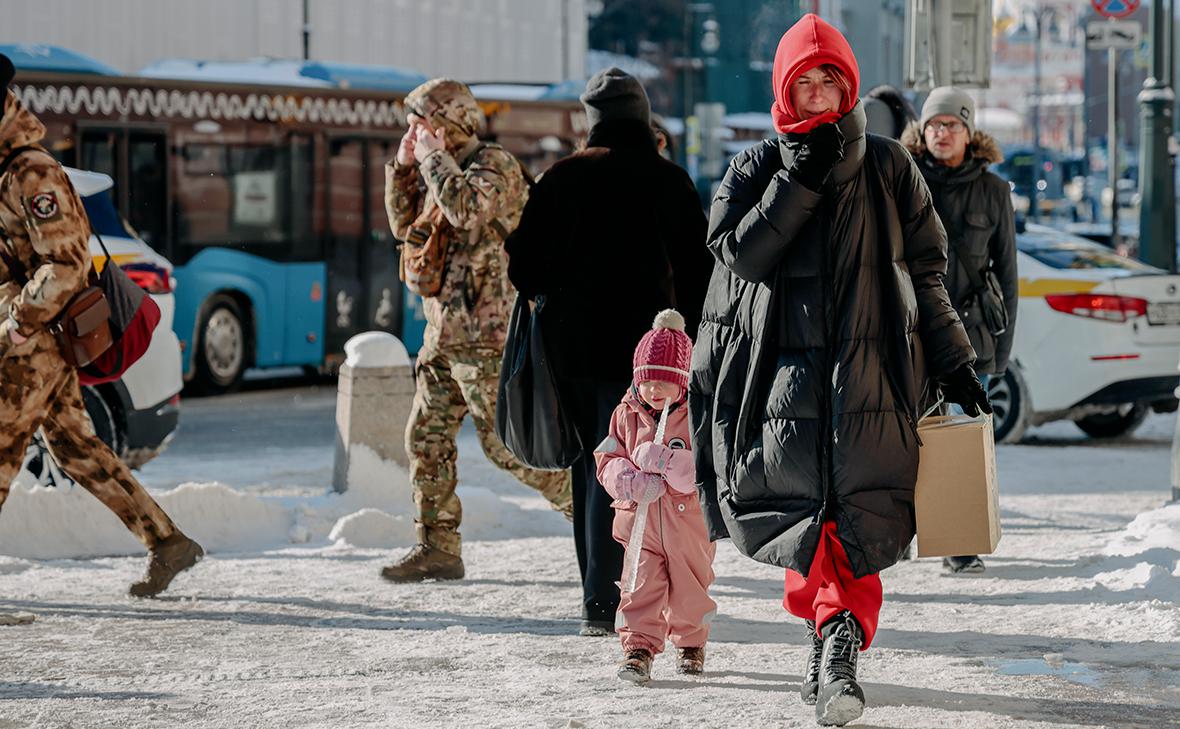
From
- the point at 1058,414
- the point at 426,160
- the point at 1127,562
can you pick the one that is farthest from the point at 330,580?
the point at 1058,414

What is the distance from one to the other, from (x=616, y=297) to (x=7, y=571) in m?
2.98

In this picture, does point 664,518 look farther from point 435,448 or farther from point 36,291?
point 36,291

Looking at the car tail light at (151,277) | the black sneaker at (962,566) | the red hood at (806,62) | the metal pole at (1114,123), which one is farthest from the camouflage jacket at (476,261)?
the metal pole at (1114,123)

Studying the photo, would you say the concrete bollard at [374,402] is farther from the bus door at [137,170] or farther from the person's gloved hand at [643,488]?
the bus door at [137,170]

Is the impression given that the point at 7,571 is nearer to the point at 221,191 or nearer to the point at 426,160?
the point at 426,160

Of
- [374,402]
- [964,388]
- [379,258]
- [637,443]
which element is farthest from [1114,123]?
[964,388]

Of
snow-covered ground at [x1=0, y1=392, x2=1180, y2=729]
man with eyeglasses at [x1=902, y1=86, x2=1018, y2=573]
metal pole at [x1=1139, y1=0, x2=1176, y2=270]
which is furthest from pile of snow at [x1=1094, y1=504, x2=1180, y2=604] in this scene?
metal pole at [x1=1139, y1=0, x2=1176, y2=270]

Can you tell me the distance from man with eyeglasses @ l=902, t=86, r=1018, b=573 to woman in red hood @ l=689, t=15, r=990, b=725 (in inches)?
105

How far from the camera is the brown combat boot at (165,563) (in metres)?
7.78

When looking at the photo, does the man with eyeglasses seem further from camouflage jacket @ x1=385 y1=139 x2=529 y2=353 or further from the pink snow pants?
the pink snow pants

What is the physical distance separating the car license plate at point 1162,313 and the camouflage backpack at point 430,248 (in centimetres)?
617

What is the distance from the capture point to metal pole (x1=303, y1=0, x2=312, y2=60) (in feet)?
103

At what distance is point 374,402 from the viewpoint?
34.3 ft

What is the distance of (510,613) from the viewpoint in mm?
7516
